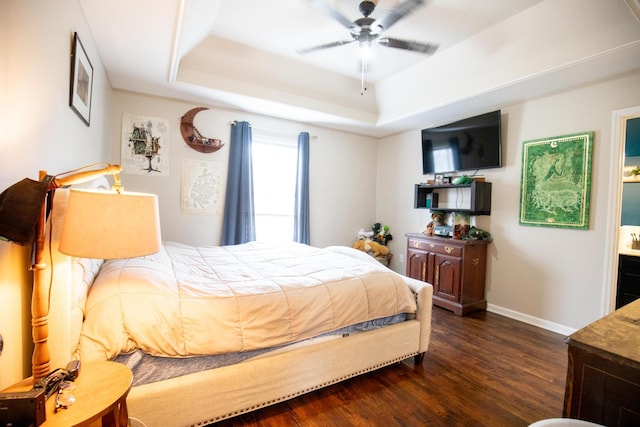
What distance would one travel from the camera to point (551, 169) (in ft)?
10.2

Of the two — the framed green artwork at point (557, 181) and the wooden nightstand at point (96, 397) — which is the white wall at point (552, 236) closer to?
the framed green artwork at point (557, 181)

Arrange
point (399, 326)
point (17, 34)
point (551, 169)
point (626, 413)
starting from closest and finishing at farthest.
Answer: point (626, 413) → point (17, 34) → point (399, 326) → point (551, 169)

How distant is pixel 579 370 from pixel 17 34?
2427 mm

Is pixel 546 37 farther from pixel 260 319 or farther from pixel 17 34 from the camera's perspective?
pixel 17 34

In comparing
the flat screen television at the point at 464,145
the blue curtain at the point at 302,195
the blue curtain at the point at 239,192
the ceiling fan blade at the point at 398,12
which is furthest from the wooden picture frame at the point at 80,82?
the flat screen television at the point at 464,145

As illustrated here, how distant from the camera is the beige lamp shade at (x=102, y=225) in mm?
922

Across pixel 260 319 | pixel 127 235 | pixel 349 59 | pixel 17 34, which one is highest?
pixel 349 59

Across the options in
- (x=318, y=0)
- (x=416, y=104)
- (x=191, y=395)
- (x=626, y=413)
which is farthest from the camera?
(x=416, y=104)

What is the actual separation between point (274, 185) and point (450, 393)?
3.31 m

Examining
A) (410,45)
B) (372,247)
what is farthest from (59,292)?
(372,247)

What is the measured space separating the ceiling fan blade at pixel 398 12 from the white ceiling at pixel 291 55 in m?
0.40

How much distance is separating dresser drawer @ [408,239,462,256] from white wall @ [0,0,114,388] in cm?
363

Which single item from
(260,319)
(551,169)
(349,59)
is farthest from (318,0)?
(551,169)

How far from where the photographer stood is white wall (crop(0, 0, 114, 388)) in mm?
1023
